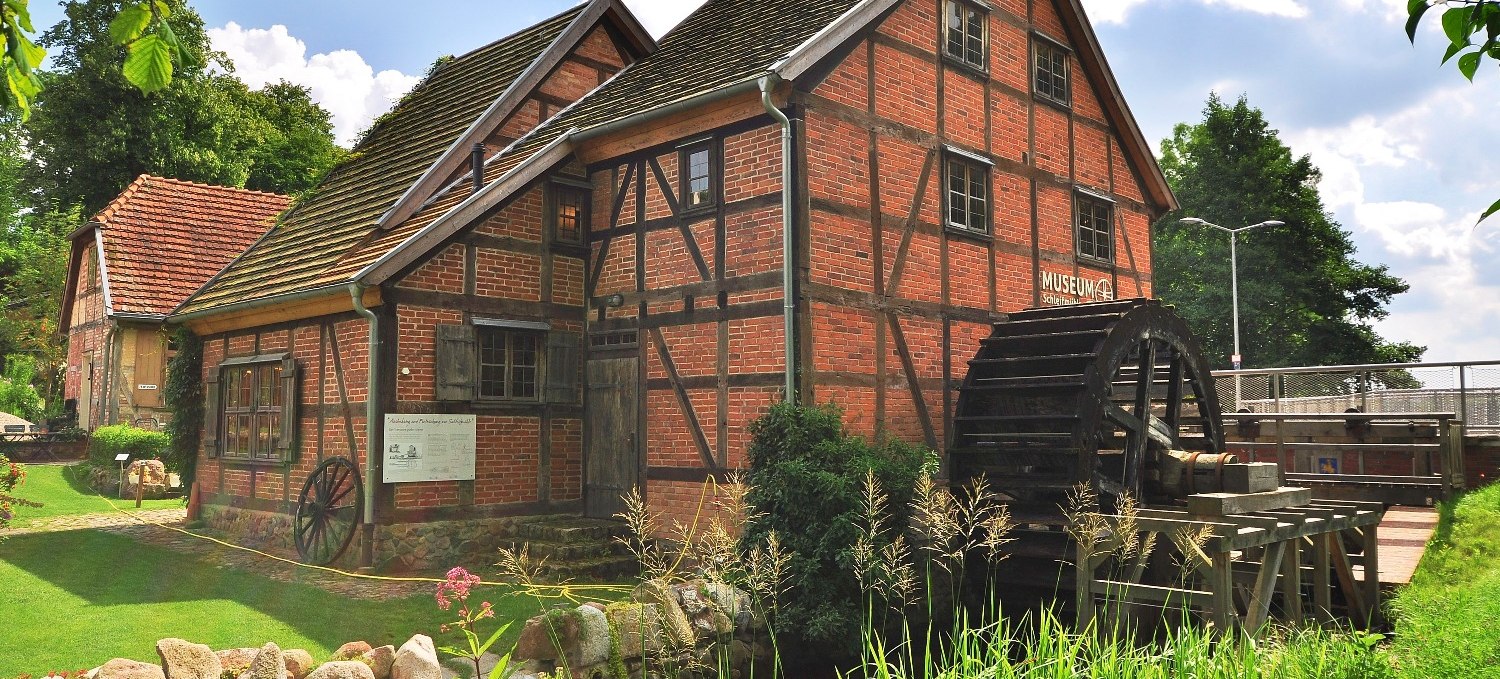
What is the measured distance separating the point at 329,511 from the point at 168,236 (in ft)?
46.4

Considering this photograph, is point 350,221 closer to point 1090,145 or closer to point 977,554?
point 977,554

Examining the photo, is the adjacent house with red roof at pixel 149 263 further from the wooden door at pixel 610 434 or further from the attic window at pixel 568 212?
the wooden door at pixel 610 434

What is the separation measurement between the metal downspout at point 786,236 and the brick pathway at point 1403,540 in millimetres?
6611

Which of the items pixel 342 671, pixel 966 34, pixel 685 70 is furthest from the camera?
pixel 966 34

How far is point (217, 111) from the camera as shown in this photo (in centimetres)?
3400

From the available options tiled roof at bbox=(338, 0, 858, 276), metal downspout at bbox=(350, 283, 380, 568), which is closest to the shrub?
tiled roof at bbox=(338, 0, 858, 276)

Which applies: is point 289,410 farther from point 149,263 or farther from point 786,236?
point 149,263

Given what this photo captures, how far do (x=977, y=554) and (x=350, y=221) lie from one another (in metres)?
9.18

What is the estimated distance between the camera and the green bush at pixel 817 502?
362 inches

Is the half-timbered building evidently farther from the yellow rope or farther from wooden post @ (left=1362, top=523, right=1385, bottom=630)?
→ wooden post @ (left=1362, top=523, right=1385, bottom=630)

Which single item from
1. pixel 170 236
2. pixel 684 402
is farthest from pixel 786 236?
pixel 170 236

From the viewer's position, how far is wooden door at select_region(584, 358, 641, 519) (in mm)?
12430

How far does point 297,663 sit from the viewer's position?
22.1ft

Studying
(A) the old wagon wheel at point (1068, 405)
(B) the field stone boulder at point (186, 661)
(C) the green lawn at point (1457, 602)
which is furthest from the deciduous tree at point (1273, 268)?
(B) the field stone boulder at point (186, 661)
